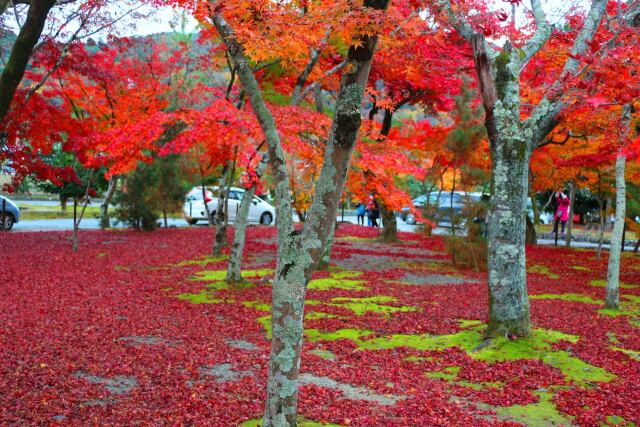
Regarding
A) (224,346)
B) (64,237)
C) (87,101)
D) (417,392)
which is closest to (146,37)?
(87,101)

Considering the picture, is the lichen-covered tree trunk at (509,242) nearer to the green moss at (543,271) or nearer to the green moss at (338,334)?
the green moss at (338,334)

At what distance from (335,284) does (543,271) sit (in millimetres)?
6149

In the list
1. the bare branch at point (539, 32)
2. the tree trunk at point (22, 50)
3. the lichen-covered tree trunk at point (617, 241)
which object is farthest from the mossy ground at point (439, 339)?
the bare branch at point (539, 32)

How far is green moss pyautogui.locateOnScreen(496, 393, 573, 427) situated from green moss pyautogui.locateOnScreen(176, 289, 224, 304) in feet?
18.1

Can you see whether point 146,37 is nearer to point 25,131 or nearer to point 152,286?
point 25,131

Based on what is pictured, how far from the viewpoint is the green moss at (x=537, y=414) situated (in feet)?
15.0

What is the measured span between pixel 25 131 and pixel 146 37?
9986 millimetres

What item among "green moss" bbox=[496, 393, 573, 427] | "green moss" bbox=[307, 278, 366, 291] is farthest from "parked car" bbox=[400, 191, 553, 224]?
"green moss" bbox=[496, 393, 573, 427]

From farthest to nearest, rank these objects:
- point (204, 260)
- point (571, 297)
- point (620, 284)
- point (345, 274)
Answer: point (204, 260) < point (345, 274) < point (620, 284) < point (571, 297)

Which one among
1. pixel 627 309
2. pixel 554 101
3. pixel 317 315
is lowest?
pixel 317 315

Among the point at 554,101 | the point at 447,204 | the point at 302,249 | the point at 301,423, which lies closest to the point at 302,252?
the point at 302,249

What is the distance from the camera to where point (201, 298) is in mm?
9578

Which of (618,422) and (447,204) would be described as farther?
(447,204)

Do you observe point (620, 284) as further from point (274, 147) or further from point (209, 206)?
point (209, 206)
